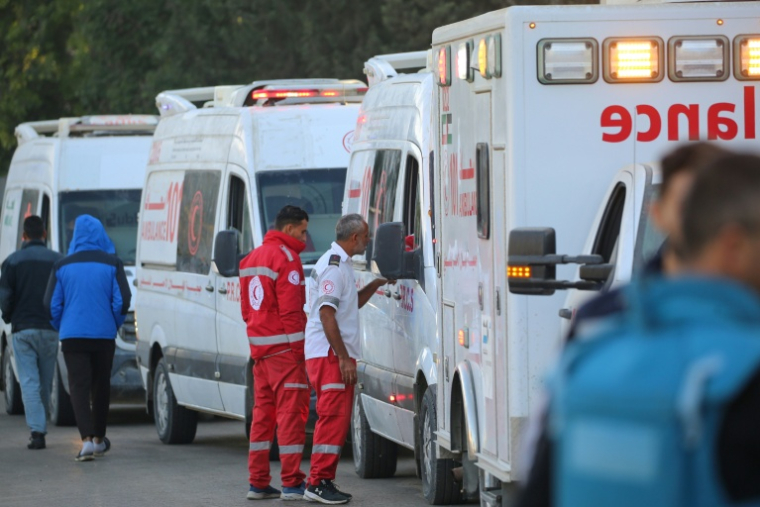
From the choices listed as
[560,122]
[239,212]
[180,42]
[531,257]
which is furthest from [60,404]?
[180,42]

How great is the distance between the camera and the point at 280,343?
9742 mm

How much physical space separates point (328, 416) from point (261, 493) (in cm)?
76

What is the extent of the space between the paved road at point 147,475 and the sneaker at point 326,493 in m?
0.18

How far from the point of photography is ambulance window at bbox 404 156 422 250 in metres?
9.85

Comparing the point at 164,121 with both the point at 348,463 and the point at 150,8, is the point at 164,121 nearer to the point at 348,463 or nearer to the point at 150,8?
the point at 348,463

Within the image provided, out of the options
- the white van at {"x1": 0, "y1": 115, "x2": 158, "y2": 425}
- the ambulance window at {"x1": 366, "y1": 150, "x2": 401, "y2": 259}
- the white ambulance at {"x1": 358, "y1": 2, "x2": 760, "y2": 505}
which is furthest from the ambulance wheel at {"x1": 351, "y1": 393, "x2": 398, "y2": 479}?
the white van at {"x1": 0, "y1": 115, "x2": 158, "y2": 425}

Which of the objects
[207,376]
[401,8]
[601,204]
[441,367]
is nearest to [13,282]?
[207,376]

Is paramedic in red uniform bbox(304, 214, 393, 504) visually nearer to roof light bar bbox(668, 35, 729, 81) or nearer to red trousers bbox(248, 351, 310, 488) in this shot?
red trousers bbox(248, 351, 310, 488)

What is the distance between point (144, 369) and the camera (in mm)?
14531

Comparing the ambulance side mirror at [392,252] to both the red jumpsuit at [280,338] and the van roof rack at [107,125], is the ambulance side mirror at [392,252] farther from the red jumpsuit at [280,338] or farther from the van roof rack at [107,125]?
the van roof rack at [107,125]

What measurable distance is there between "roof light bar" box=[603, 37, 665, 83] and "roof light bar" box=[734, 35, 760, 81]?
329 mm

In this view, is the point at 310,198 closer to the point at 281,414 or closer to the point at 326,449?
the point at 281,414

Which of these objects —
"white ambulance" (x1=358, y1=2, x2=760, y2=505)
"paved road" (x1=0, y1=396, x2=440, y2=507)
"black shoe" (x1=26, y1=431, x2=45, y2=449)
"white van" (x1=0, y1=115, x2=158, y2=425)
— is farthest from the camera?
"white van" (x1=0, y1=115, x2=158, y2=425)

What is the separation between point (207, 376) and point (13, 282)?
7.70ft
